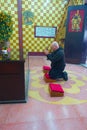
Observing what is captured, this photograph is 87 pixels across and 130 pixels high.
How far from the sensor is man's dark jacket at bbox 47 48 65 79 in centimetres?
369

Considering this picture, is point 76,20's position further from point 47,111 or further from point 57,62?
point 47,111

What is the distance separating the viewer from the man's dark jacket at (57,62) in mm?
3694

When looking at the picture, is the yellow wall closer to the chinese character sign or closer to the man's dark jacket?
the chinese character sign

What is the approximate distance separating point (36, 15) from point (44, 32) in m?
0.81

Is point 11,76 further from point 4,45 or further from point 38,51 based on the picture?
point 38,51

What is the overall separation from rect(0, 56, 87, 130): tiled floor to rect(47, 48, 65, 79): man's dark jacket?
45 centimetres

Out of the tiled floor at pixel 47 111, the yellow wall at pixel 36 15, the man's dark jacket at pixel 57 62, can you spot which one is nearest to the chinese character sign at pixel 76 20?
the yellow wall at pixel 36 15

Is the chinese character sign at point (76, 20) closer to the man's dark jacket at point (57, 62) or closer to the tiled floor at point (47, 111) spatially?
the man's dark jacket at point (57, 62)

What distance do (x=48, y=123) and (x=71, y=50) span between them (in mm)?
3986

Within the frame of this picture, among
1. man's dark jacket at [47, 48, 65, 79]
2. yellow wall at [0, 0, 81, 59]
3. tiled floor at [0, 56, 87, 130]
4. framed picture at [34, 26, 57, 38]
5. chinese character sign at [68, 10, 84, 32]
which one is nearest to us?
tiled floor at [0, 56, 87, 130]

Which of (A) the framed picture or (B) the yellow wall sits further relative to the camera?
(A) the framed picture

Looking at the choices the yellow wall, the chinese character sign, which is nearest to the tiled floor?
the chinese character sign

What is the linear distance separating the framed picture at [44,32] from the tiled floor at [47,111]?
146 inches

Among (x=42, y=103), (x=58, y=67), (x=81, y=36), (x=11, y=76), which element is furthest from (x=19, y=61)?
(x=81, y=36)
